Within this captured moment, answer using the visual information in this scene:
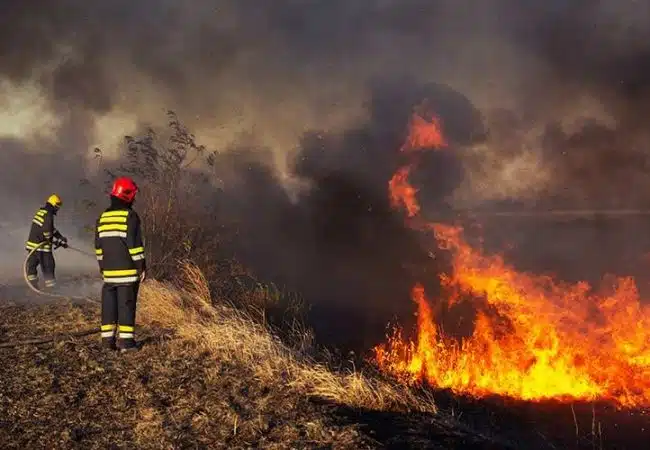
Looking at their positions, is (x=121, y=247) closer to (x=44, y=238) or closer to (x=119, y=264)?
(x=119, y=264)

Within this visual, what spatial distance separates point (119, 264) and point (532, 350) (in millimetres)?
7722

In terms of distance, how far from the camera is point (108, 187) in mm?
12117

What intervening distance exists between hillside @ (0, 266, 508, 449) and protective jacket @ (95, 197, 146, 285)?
98cm

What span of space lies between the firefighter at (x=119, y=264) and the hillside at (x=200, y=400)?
0.37m

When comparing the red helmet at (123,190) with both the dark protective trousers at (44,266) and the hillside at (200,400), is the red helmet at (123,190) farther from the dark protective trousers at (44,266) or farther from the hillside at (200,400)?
the dark protective trousers at (44,266)

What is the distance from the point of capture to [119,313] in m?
5.92

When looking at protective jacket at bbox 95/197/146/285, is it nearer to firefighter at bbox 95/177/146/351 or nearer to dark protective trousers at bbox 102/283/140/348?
firefighter at bbox 95/177/146/351

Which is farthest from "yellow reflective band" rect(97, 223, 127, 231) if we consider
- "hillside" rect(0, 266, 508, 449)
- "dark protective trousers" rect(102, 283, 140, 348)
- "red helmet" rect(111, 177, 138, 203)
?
"hillside" rect(0, 266, 508, 449)

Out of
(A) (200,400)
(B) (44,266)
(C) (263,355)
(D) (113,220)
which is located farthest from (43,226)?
(A) (200,400)

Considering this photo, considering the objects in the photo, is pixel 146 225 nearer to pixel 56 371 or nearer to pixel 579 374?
pixel 56 371

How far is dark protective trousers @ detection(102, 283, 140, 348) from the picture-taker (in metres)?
5.86

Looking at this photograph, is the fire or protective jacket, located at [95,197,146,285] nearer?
protective jacket, located at [95,197,146,285]

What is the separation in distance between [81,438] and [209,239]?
8.78m

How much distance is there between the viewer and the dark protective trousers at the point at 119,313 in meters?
5.86
